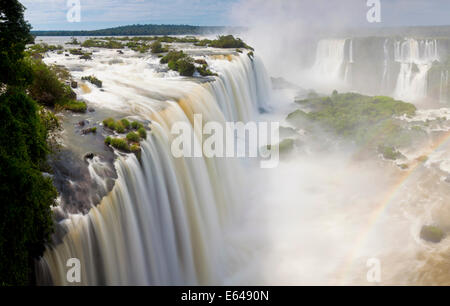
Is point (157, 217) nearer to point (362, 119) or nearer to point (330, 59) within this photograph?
point (362, 119)

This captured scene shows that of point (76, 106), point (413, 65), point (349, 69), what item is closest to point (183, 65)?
point (76, 106)

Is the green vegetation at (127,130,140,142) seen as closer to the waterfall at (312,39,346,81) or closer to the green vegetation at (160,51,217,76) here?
the green vegetation at (160,51,217,76)

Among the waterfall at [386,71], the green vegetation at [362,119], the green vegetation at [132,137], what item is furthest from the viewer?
the waterfall at [386,71]

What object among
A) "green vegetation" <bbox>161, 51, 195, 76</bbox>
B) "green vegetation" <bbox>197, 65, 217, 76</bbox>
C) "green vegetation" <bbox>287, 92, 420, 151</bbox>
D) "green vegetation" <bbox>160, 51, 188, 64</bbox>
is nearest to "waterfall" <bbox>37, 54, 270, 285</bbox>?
"green vegetation" <bbox>161, 51, 195, 76</bbox>

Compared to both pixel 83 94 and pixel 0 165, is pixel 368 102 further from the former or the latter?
pixel 0 165

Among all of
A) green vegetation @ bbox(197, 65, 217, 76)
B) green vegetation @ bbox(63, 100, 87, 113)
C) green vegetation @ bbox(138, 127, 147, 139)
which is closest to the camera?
green vegetation @ bbox(138, 127, 147, 139)

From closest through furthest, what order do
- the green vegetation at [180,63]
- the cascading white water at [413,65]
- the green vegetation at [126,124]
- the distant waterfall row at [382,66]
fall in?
the green vegetation at [126,124], the green vegetation at [180,63], the cascading white water at [413,65], the distant waterfall row at [382,66]

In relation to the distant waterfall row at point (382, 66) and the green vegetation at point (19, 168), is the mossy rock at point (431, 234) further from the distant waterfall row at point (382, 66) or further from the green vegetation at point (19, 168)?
the distant waterfall row at point (382, 66)

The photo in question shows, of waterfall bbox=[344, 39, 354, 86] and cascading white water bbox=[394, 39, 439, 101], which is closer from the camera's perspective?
cascading white water bbox=[394, 39, 439, 101]

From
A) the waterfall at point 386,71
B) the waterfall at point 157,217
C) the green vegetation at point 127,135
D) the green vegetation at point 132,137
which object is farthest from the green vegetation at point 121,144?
the waterfall at point 386,71
